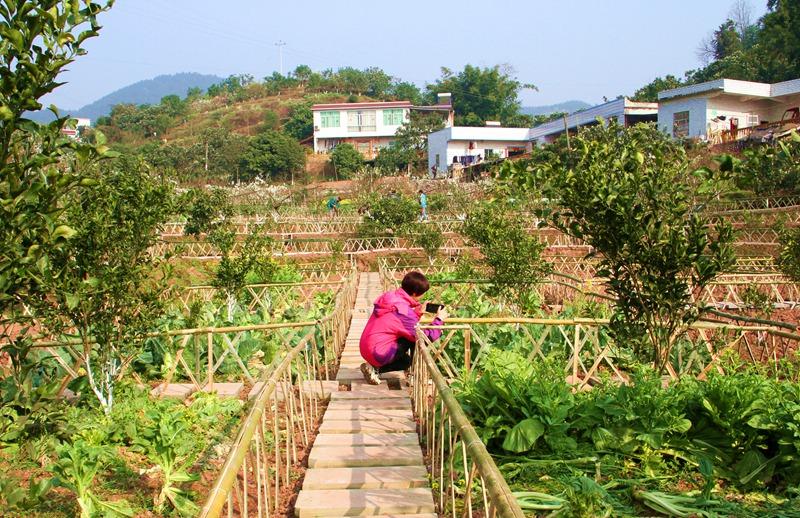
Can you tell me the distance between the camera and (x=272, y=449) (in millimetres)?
5762

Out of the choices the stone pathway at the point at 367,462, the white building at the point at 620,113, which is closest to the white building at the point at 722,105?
the white building at the point at 620,113

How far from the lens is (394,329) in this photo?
727 cm

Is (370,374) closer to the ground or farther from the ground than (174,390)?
farther from the ground

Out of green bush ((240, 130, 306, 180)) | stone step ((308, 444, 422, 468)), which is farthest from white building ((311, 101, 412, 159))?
stone step ((308, 444, 422, 468))

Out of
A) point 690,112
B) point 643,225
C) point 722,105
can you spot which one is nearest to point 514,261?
point 643,225

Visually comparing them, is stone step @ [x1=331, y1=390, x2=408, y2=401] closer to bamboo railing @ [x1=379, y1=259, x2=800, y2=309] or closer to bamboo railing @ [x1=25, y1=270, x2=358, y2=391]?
bamboo railing @ [x1=25, y1=270, x2=358, y2=391]

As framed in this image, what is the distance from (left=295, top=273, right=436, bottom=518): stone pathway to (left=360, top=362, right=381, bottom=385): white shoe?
0.57ft

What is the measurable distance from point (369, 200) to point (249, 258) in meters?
17.5

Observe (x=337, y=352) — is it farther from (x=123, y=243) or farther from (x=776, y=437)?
(x=776, y=437)

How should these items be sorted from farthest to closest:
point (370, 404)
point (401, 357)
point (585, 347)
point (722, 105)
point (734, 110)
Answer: point (734, 110) → point (722, 105) → point (585, 347) → point (401, 357) → point (370, 404)

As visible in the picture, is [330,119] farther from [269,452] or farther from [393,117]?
[269,452]

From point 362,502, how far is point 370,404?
97.4 inches

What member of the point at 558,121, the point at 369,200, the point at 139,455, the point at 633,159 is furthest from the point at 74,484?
the point at 558,121

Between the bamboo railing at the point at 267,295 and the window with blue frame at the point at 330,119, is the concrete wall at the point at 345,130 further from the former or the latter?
the bamboo railing at the point at 267,295
